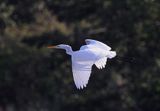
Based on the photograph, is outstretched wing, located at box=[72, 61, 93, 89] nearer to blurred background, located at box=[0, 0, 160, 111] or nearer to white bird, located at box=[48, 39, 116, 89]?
white bird, located at box=[48, 39, 116, 89]

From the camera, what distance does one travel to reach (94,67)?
25.3 meters

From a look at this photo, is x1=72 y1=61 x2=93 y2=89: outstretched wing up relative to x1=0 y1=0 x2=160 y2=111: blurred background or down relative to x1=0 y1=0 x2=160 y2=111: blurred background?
down

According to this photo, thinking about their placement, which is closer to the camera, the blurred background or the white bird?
the white bird

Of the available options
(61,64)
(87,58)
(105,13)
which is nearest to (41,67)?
(61,64)

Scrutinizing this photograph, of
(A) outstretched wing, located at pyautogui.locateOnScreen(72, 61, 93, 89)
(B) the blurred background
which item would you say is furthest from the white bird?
(B) the blurred background

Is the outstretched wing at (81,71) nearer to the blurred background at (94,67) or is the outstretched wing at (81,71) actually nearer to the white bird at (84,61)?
the white bird at (84,61)

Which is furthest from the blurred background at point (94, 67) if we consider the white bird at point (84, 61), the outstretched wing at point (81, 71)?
the outstretched wing at point (81, 71)

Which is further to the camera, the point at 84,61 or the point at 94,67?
the point at 94,67

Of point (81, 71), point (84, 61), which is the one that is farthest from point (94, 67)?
point (81, 71)

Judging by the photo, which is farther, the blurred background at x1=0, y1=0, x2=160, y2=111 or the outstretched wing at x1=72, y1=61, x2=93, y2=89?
the blurred background at x1=0, y1=0, x2=160, y2=111

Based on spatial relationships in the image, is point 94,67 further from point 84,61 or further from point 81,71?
point 81,71

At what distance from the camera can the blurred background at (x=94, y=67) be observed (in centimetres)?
2536

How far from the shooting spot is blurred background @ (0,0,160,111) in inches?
998

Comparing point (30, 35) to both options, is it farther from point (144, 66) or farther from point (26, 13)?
point (144, 66)
